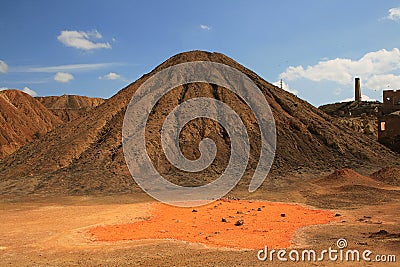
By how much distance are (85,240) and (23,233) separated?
207cm

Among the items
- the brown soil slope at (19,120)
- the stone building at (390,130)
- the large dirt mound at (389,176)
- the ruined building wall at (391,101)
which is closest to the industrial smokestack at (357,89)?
the ruined building wall at (391,101)

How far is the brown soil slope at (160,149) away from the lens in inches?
797

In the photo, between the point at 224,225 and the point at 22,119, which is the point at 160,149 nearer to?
the point at 224,225

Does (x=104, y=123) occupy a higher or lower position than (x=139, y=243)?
higher

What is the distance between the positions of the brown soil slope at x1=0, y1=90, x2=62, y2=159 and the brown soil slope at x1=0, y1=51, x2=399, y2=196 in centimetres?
1915

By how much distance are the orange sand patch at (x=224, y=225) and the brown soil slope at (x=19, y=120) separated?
3355 cm

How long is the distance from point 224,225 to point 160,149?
12.7m

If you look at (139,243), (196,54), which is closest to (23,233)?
(139,243)

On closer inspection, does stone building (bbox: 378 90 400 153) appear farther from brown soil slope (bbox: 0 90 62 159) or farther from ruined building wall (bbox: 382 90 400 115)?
brown soil slope (bbox: 0 90 62 159)

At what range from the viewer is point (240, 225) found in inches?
421

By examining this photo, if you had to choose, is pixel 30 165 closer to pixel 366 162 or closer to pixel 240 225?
pixel 240 225

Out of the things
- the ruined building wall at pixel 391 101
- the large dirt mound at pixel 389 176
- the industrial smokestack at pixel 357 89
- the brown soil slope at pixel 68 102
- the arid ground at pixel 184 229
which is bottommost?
the arid ground at pixel 184 229

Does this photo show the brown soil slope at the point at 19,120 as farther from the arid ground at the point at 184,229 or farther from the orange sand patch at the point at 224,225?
the orange sand patch at the point at 224,225

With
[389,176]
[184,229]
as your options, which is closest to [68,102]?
[389,176]
